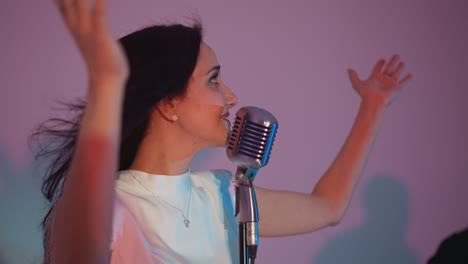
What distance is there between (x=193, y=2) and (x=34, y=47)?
0.51m

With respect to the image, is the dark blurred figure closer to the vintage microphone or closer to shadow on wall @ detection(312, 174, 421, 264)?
the vintage microphone

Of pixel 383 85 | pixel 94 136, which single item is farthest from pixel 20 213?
pixel 383 85

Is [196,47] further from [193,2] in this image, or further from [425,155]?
[425,155]

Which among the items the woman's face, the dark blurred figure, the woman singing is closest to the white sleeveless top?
the woman singing

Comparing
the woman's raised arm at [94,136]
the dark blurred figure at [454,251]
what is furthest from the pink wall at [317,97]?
the dark blurred figure at [454,251]

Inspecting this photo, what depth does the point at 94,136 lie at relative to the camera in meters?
0.63

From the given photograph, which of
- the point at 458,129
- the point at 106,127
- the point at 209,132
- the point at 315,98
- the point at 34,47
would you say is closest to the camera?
the point at 106,127

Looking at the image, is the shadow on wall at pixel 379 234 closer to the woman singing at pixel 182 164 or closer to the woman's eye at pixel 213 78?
the woman singing at pixel 182 164

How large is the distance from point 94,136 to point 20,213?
93 cm

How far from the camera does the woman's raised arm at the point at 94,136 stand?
616 millimetres

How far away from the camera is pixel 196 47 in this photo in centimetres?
117

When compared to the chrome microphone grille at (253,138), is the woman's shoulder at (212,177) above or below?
below

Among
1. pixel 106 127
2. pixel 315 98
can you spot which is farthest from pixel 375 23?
pixel 106 127

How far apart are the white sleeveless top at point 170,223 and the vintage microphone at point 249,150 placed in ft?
0.68
